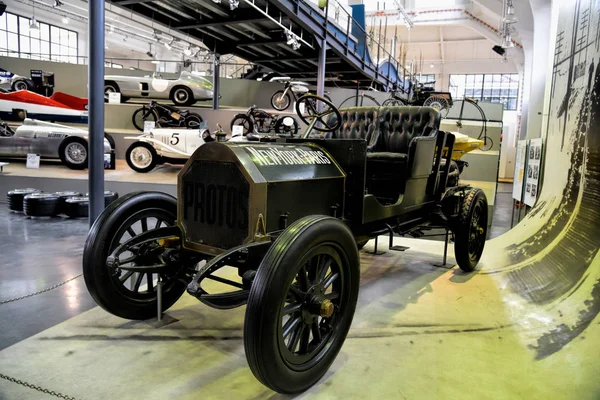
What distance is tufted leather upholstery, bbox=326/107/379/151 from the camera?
177 inches

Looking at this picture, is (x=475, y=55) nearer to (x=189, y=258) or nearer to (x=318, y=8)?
(x=318, y=8)

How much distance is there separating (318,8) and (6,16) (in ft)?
44.5

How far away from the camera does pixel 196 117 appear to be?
31.6ft

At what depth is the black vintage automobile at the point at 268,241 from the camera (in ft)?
6.06

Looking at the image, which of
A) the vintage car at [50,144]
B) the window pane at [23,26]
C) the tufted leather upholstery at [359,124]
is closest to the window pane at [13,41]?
the window pane at [23,26]

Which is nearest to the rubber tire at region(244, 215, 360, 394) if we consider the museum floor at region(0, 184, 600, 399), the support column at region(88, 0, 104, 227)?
the museum floor at region(0, 184, 600, 399)

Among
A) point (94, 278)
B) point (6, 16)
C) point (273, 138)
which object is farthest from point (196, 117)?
point (6, 16)

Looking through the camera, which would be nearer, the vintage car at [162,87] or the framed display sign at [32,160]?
the framed display sign at [32,160]

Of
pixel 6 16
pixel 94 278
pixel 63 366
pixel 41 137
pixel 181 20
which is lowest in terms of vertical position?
pixel 63 366

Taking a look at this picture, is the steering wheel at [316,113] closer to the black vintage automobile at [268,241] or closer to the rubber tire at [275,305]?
the black vintage automobile at [268,241]

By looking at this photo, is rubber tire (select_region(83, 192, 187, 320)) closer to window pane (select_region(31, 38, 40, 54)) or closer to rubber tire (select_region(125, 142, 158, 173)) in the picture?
rubber tire (select_region(125, 142, 158, 173))

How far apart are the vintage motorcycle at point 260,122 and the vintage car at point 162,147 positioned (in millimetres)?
1486

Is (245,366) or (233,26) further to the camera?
(233,26)

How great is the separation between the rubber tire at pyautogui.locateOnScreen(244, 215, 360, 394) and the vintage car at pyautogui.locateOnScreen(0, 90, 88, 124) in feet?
31.0
